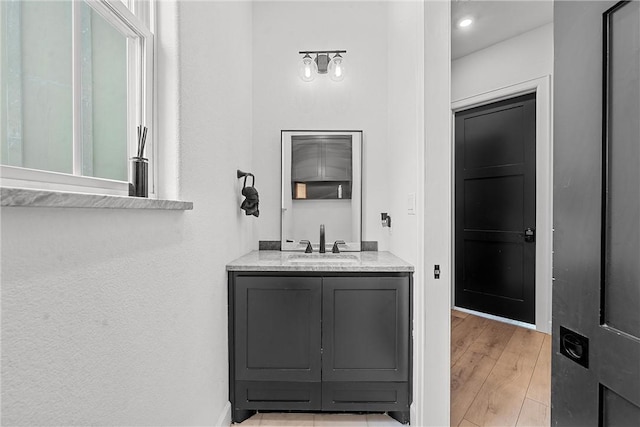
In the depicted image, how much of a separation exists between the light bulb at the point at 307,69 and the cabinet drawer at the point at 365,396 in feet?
7.06

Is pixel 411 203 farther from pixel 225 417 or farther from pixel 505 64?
pixel 505 64

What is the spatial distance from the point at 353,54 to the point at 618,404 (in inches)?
98.9

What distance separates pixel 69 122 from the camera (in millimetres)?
786

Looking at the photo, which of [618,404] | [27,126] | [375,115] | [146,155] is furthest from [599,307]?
[375,115]

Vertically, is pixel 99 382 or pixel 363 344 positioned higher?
pixel 99 382

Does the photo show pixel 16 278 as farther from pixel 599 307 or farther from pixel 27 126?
pixel 599 307

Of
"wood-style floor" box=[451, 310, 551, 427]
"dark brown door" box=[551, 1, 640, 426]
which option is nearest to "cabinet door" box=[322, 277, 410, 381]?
"wood-style floor" box=[451, 310, 551, 427]

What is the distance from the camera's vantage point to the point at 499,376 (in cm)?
217

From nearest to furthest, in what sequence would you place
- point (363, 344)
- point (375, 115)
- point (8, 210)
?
point (8, 210) < point (363, 344) < point (375, 115)

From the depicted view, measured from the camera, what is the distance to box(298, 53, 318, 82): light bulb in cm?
240

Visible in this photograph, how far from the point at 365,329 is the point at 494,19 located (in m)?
3.05

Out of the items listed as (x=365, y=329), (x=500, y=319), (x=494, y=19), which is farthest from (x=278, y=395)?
(x=494, y=19)

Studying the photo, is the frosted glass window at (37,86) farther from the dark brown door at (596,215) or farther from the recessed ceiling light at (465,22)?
the recessed ceiling light at (465,22)

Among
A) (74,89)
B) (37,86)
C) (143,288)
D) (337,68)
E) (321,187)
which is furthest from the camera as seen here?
(321,187)
